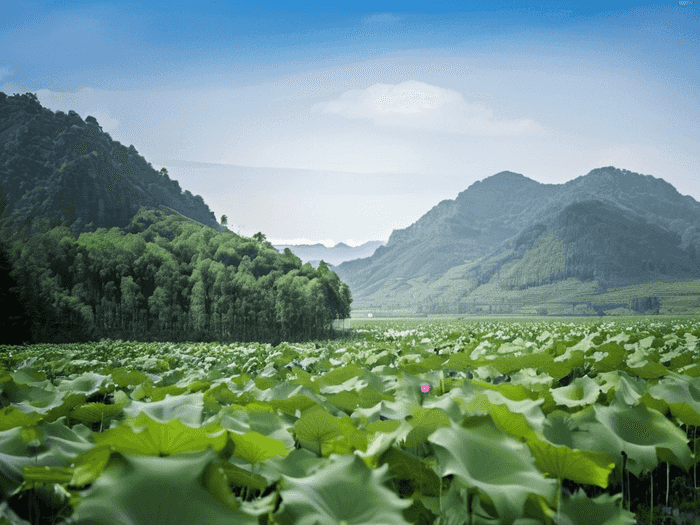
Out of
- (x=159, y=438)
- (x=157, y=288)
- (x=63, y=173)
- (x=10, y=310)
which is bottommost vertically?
(x=10, y=310)

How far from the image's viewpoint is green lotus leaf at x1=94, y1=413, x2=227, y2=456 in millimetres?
1150

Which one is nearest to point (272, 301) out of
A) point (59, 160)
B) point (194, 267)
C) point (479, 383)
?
point (194, 267)

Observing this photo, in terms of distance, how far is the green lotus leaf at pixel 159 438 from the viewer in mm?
1150

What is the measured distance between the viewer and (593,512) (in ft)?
3.69

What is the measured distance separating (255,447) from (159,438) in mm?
Answer: 248

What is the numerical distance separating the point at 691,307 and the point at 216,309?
14065 cm

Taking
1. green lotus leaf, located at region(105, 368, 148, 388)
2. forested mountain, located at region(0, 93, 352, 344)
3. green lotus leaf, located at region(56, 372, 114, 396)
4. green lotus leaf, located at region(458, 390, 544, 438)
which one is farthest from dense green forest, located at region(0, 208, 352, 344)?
green lotus leaf, located at region(458, 390, 544, 438)

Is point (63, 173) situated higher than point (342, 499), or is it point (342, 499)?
point (63, 173)

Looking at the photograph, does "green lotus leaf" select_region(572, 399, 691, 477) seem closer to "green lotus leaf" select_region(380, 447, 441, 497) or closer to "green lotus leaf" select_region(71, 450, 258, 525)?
"green lotus leaf" select_region(380, 447, 441, 497)

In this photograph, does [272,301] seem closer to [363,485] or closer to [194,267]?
[194,267]

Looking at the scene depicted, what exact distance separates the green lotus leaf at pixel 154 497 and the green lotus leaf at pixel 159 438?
19 cm

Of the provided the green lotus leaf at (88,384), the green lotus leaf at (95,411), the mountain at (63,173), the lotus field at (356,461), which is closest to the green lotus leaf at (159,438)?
the lotus field at (356,461)

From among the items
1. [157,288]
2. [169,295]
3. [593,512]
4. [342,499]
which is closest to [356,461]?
[342,499]

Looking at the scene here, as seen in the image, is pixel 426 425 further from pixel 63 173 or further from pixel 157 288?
pixel 63 173
